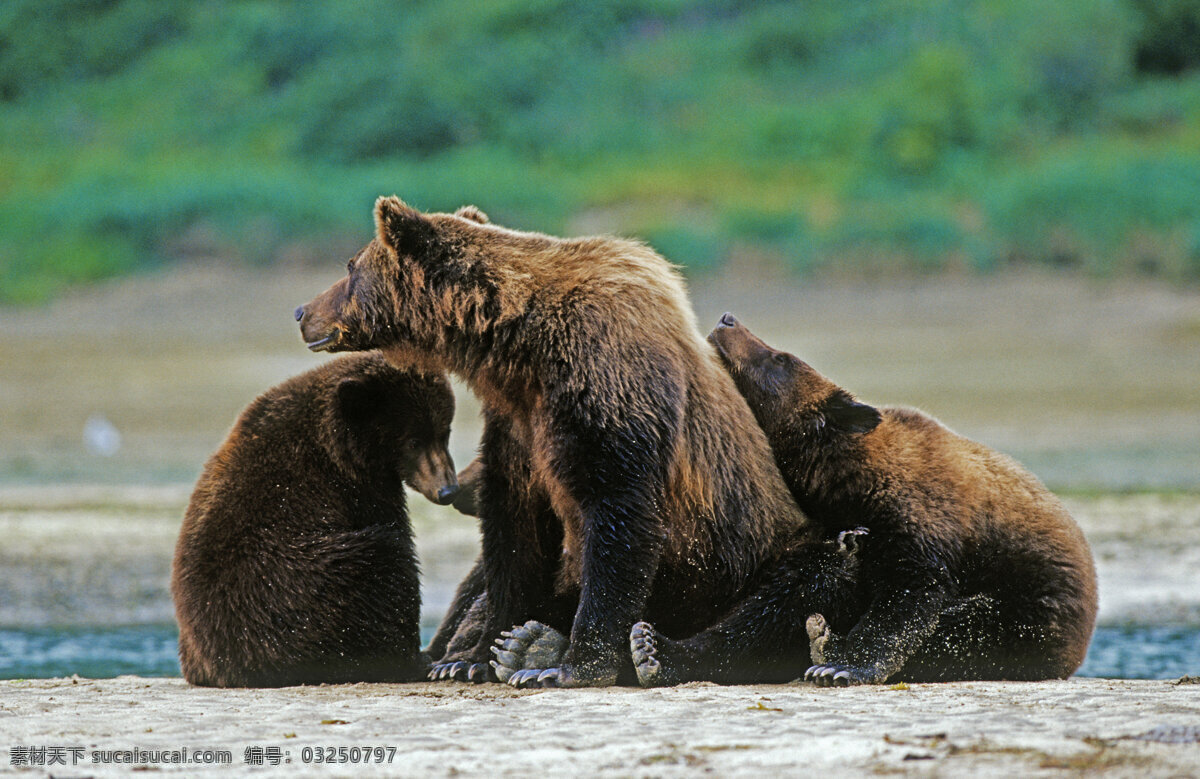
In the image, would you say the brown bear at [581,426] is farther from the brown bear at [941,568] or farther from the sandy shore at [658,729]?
the sandy shore at [658,729]

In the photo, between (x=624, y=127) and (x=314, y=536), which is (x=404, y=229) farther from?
(x=624, y=127)

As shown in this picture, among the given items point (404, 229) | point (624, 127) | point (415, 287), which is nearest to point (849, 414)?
point (415, 287)

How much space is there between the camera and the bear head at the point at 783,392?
563 cm

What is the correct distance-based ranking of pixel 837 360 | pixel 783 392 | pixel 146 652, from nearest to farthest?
pixel 783 392 → pixel 146 652 → pixel 837 360

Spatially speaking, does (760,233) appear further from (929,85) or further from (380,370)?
(380,370)

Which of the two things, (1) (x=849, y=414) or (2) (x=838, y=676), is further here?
(1) (x=849, y=414)

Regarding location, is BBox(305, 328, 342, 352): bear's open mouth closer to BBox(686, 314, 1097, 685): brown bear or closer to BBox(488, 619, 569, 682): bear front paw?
BBox(488, 619, 569, 682): bear front paw

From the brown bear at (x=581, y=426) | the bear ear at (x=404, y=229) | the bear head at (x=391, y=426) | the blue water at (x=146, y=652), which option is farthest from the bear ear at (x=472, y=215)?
the blue water at (x=146, y=652)

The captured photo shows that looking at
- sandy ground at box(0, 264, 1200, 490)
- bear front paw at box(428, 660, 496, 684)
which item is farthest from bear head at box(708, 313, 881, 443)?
sandy ground at box(0, 264, 1200, 490)

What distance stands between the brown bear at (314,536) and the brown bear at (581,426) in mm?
268

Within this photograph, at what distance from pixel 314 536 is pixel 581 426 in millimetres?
1144

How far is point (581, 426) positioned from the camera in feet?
16.5

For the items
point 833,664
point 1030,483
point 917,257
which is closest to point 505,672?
point 833,664

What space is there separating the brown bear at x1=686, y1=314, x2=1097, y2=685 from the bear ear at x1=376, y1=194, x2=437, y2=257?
1613 millimetres
